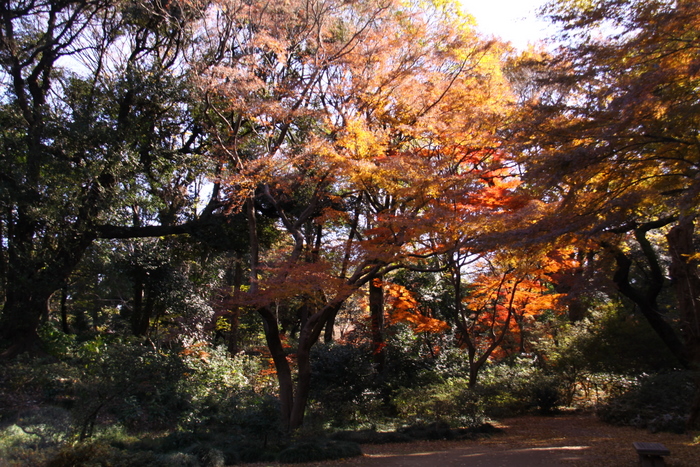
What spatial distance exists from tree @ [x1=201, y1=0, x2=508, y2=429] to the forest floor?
111 inches

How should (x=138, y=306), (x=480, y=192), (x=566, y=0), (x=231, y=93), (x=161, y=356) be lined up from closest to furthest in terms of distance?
(x=566, y=0), (x=480, y=192), (x=231, y=93), (x=161, y=356), (x=138, y=306)

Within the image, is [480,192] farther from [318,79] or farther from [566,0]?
[318,79]

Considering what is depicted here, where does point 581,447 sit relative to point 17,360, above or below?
below

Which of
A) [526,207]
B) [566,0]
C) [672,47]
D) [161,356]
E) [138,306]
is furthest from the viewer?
[138,306]

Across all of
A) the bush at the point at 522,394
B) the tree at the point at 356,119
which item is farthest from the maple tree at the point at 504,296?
the tree at the point at 356,119

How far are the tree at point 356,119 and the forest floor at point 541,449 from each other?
283 centimetres

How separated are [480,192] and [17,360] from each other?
12.2 metres

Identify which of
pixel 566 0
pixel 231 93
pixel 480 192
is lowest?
pixel 480 192

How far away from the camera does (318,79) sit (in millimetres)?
10977

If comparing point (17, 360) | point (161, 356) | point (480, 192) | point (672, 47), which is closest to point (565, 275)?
point (480, 192)

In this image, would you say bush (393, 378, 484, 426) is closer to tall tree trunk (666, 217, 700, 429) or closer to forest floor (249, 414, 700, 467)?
forest floor (249, 414, 700, 467)

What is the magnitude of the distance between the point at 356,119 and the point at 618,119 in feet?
16.3

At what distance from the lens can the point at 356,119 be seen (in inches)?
382

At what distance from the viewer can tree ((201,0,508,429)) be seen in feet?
30.1
